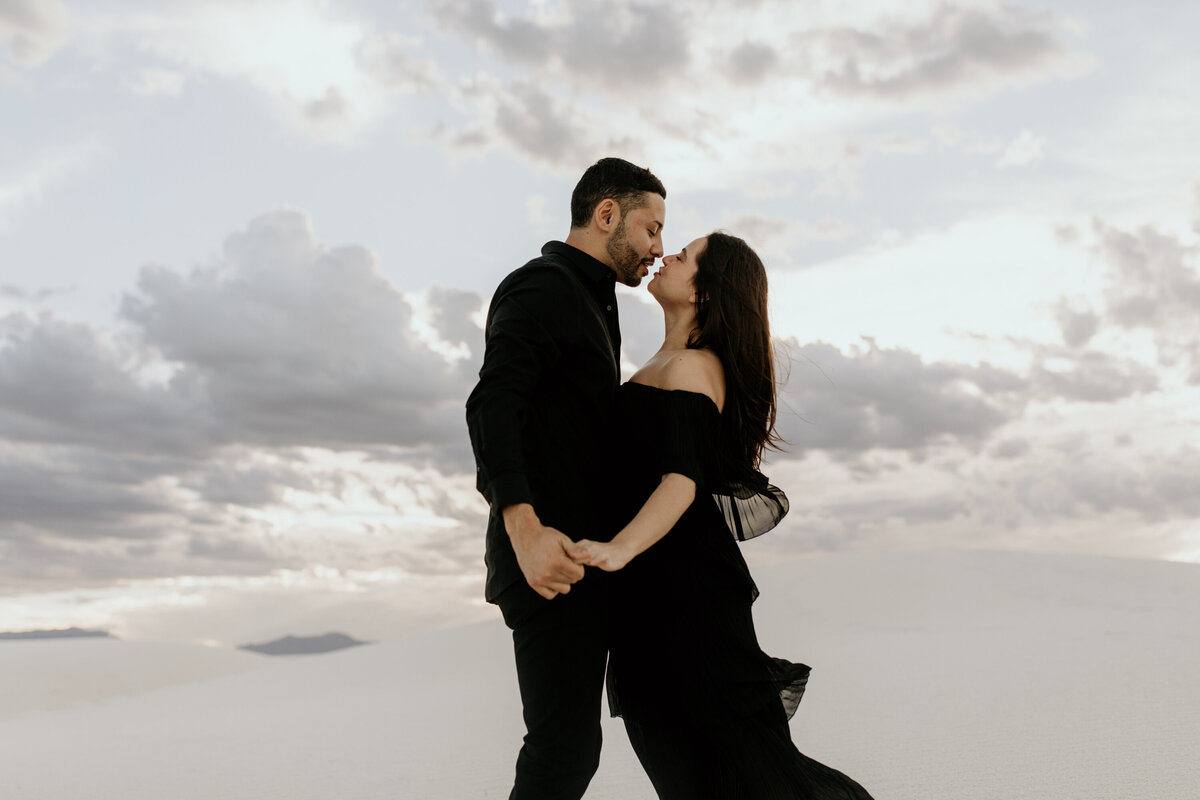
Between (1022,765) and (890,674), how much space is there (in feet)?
5.76

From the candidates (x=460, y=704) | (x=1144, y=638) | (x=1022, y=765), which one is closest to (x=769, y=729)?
(x=1022, y=765)

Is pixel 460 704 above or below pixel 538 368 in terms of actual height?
below

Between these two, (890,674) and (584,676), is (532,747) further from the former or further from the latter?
(890,674)

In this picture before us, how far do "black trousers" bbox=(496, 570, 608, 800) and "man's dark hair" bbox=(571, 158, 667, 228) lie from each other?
886 mm

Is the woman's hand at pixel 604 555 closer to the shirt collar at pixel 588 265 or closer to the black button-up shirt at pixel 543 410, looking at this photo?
the black button-up shirt at pixel 543 410

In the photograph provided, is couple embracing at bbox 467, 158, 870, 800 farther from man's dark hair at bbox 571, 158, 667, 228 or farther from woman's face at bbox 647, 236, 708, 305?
man's dark hair at bbox 571, 158, 667, 228

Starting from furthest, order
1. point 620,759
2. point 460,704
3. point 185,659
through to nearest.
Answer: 1. point 185,659
2. point 460,704
3. point 620,759

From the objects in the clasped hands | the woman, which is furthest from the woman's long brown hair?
the clasped hands

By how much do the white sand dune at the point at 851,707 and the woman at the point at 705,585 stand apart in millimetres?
1355

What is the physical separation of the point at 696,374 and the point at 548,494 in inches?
16.0

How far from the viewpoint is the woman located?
201cm

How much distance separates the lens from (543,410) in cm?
201

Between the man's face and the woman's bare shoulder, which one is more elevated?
the man's face

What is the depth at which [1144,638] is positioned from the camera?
554cm
